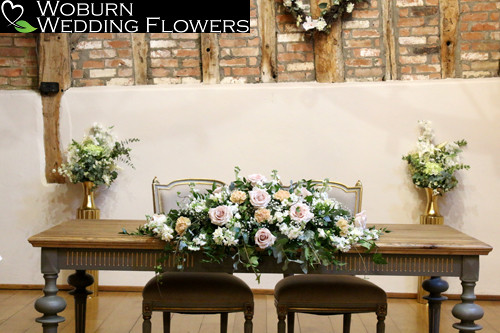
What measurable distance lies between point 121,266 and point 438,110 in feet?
10.0

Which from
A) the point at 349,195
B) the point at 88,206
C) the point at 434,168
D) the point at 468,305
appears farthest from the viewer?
the point at 88,206

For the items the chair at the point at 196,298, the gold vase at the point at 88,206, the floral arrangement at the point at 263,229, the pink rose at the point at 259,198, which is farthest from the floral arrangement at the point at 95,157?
the pink rose at the point at 259,198

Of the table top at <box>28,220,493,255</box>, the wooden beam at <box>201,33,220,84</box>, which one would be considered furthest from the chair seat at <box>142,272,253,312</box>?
the wooden beam at <box>201,33,220,84</box>

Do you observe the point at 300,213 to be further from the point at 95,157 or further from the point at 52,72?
the point at 52,72

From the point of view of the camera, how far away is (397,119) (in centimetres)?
477

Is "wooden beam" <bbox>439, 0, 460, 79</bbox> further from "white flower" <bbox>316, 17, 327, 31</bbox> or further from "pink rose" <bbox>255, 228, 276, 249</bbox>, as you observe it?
"pink rose" <bbox>255, 228, 276, 249</bbox>

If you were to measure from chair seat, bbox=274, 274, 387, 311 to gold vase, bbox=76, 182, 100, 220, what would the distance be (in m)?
2.22

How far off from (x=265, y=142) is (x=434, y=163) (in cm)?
132

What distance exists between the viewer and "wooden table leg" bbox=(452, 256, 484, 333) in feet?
8.39

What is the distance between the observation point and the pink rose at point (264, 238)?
97.3 inches

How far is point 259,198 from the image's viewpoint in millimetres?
2568

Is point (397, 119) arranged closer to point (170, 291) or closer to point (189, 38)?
point (189, 38)

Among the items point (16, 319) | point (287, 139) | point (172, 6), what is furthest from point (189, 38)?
point (16, 319)

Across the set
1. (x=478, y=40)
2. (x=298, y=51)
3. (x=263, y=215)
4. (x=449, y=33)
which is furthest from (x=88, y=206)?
(x=478, y=40)
